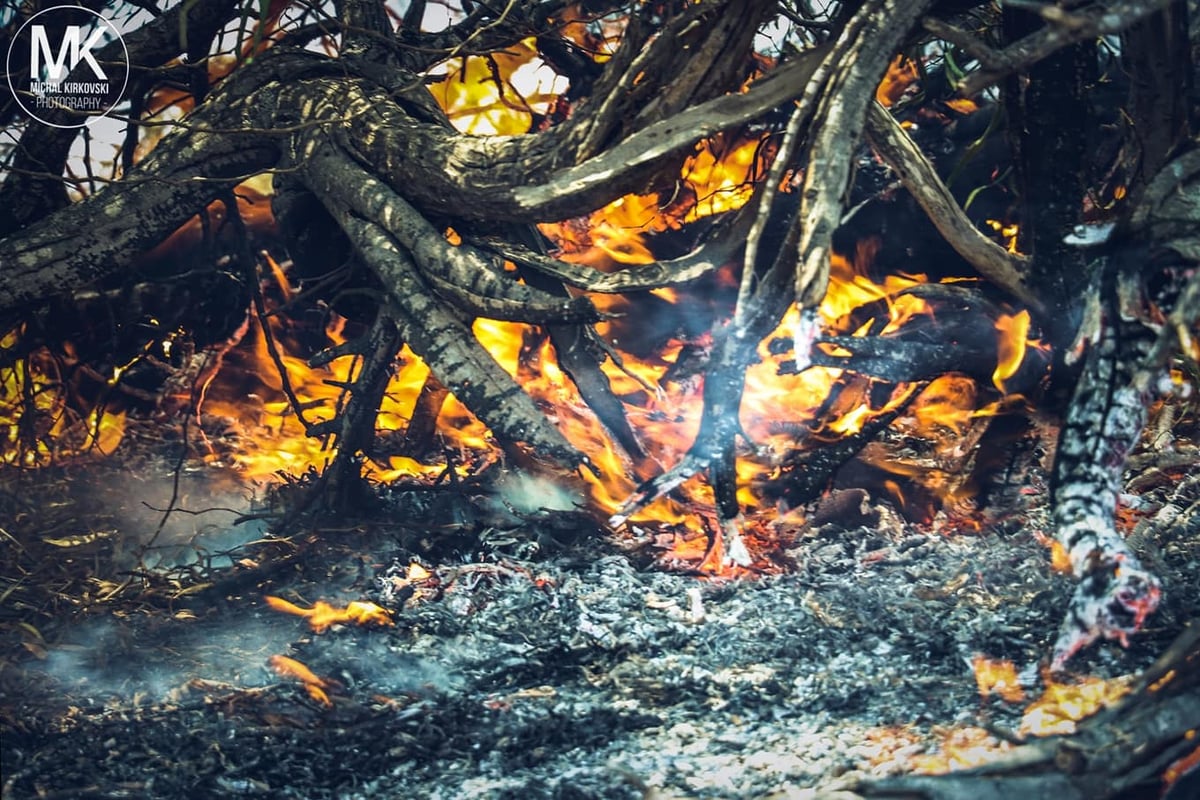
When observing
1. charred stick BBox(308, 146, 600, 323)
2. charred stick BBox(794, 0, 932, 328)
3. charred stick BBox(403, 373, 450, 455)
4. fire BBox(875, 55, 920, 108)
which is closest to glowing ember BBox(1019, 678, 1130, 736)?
charred stick BBox(794, 0, 932, 328)

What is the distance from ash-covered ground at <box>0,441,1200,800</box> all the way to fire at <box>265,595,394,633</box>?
4cm

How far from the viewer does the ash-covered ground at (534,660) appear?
268cm

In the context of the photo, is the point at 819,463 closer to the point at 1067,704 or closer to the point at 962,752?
the point at 1067,704

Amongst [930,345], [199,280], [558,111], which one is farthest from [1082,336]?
[199,280]

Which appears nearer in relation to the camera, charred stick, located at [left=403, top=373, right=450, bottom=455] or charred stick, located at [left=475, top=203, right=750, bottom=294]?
charred stick, located at [left=475, top=203, right=750, bottom=294]

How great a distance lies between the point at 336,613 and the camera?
3.59 meters

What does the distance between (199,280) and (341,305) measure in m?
0.80

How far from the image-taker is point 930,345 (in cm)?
410

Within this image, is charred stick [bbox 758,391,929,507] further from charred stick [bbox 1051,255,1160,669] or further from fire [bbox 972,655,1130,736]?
fire [bbox 972,655,1130,736]

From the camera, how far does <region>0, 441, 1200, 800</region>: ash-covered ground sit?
8.79 feet

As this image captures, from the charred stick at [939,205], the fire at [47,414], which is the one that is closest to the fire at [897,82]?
the charred stick at [939,205]

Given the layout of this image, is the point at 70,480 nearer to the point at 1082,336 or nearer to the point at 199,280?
the point at 199,280

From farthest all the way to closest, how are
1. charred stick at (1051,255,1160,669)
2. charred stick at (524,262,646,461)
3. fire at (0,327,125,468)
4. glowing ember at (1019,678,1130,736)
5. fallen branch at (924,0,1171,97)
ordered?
1. fire at (0,327,125,468)
2. charred stick at (524,262,646,461)
3. charred stick at (1051,255,1160,669)
4. glowing ember at (1019,678,1130,736)
5. fallen branch at (924,0,1171,97)

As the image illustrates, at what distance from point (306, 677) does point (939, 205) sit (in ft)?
8.94
